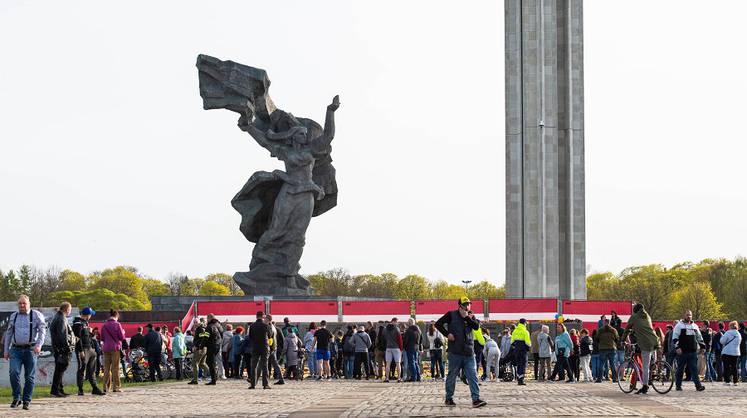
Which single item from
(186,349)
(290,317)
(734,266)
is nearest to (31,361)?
(186,349)

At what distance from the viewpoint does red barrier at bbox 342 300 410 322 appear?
30.8 m

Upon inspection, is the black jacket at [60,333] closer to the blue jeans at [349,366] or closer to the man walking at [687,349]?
the man walking at [687,349]

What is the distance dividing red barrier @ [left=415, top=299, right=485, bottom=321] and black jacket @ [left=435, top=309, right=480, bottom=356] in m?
14.5

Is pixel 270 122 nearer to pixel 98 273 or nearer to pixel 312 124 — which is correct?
pixel 312 124

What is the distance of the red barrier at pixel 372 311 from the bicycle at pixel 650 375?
436 inches

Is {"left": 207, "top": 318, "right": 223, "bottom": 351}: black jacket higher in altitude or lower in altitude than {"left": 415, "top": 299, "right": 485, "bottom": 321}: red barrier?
lower

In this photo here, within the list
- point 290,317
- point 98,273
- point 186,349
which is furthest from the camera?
point 98,273

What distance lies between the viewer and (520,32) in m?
48.0

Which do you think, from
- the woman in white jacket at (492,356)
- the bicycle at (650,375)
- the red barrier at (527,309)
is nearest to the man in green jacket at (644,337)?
the bicycle at (650,375)

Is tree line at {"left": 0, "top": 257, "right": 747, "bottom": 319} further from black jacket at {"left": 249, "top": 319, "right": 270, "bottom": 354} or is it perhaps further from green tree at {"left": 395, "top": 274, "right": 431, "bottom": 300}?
black jacket at {"left": 249, "top": 319, "right": 270, "bottom": 354}

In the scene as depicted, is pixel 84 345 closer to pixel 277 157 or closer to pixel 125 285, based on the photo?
pixel 277 157

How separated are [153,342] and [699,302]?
2430 inches

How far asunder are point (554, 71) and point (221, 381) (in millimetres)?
26074

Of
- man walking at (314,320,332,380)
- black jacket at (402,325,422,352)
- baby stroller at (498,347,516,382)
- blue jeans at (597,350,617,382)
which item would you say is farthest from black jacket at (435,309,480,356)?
man walking at (314,320,332,380)
